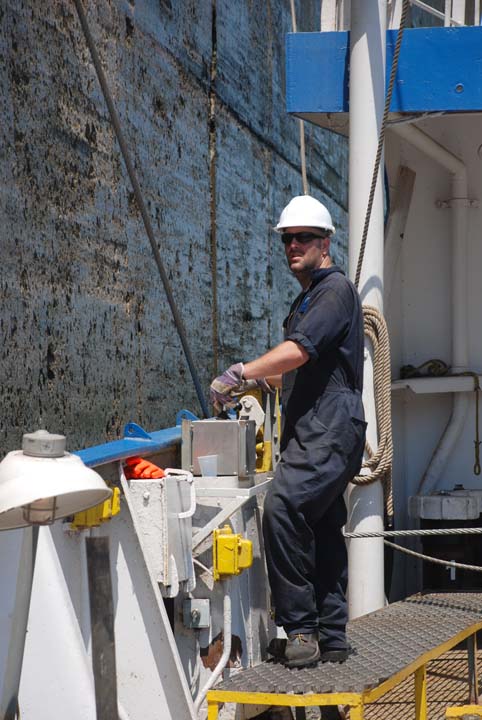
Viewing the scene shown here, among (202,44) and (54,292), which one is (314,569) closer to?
(54,292)

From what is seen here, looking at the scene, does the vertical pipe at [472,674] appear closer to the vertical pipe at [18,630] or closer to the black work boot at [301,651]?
the black work boot at [301,651]

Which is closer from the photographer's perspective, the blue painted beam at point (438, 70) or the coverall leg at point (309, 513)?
the coverall leg at point (309, 513)

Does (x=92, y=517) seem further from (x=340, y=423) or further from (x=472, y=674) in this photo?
(x=472, y=674)

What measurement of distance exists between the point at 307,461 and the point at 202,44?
19.0ft

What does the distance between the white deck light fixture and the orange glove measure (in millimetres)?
1140

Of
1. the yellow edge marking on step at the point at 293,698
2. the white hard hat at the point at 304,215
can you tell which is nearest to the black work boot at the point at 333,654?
the yellow edge marking on step at the point at 293,698

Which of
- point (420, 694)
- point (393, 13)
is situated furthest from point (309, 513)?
point (393, 13)

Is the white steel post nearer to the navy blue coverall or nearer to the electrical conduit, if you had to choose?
the navy blue coverall

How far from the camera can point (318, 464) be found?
11.4ft

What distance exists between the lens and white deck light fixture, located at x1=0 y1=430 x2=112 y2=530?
6.66ft

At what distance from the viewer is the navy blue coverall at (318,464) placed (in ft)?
11.3

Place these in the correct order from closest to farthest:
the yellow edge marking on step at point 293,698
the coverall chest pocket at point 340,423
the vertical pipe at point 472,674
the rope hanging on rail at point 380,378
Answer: the yellow edge marking on step at point 293,698
the coverall chest pocket at point 340,423
the vertical pipe at point 472,674
the rope hanging on rail at point 380,378

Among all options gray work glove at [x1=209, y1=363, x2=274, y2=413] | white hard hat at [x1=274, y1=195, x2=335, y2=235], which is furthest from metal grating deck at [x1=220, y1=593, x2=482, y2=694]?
white hard hat at [x1=274, y1=195, x2=335, y2=235]

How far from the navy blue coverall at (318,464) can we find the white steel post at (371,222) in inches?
36.2
